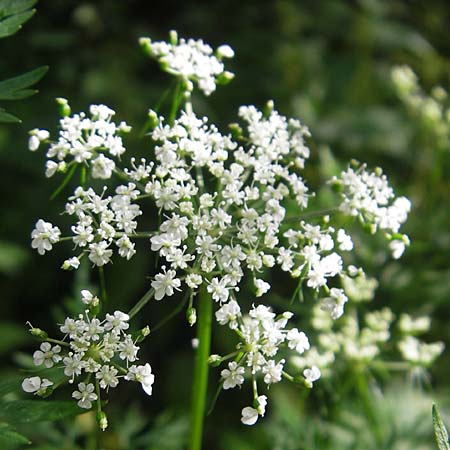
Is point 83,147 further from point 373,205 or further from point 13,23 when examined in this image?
point 373,205

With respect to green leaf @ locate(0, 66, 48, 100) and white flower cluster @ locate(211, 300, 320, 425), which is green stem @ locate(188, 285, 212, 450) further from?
green leaf @ locate(0, 66, 48, 100)

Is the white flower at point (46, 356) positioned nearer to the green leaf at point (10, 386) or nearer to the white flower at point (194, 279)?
the green leaf at point (10, 386)

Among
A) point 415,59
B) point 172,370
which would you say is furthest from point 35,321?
point 415,59

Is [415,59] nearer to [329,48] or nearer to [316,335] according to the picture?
[329,48]

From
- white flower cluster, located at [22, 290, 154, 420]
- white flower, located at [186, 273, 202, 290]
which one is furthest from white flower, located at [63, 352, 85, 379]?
white flower, located at [186, 273, 202, 290]

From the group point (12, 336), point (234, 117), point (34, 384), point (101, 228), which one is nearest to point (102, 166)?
point (101, 228)

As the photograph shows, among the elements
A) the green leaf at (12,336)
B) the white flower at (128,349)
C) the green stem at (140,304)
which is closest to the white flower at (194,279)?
the green stem at (140,304)
